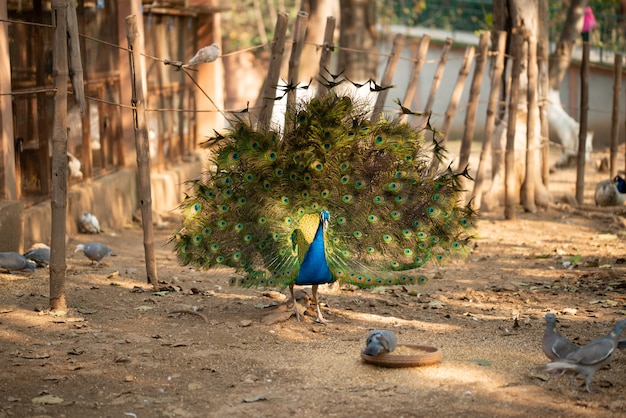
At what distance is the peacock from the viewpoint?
280 inches

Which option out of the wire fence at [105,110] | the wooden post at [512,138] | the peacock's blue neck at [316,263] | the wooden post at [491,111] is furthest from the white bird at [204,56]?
the wooden post at [512,138]

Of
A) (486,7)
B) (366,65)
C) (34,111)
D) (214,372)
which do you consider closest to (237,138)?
(214,372)

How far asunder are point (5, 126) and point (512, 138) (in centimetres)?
681

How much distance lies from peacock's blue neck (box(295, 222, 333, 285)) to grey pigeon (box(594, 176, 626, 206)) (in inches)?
331

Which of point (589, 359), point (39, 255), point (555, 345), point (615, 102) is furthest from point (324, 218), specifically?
point (615, 102)

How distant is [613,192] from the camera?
46.2 feet

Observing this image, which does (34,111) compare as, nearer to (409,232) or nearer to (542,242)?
(409,232)

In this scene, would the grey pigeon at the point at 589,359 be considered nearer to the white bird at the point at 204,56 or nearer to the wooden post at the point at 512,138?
the white bird at the point at 204,56

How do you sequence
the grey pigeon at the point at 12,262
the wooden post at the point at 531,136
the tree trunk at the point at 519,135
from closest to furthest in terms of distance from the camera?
the grey pigeon at the point at 12,262 < the wooden post at the point at 531,136 < the tree trunk at the point at 519,135

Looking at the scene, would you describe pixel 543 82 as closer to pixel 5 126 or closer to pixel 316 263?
pixel 5 126

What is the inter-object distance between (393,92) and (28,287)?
70.1 feet

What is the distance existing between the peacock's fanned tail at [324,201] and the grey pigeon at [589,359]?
1.82 m

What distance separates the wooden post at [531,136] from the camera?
13.3 m

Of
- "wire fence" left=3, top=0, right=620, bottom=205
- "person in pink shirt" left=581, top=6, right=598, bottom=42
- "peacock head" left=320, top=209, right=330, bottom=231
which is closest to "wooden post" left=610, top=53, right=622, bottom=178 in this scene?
"wire fence" left=3, top=0, right=620, bottom=205
